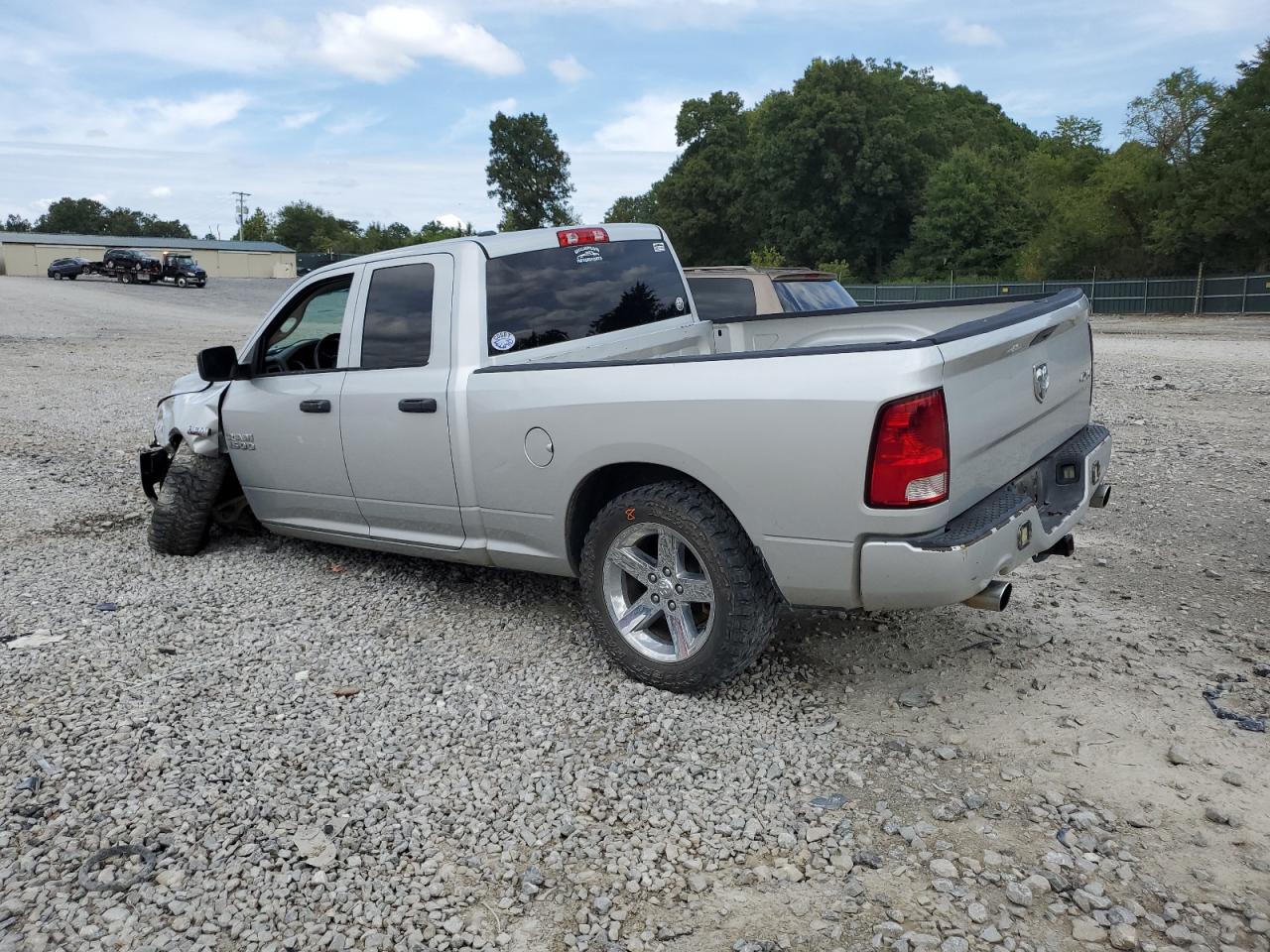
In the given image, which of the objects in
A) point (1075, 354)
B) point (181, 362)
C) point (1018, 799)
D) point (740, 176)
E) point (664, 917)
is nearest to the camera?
point (664, 917)

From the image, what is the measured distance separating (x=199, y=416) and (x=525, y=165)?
103 metres

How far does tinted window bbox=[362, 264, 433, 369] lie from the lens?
191 inches

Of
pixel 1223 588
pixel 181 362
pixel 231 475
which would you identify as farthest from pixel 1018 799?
pixel 181 362

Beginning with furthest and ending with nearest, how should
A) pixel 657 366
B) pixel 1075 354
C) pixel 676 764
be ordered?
pixel 1075 354
pixel 657 366
pixel 676 764

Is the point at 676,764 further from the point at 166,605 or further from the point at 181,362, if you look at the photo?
the point at 181,362

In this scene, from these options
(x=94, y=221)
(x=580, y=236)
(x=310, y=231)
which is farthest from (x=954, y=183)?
(x=94, y=221)

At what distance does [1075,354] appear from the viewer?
14.7 feet

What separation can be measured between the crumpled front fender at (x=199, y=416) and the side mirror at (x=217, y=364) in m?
0.38

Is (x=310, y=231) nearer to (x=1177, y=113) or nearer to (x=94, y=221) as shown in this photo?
(x=94, y=221)

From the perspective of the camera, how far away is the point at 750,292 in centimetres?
940

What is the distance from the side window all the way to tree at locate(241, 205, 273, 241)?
428ft

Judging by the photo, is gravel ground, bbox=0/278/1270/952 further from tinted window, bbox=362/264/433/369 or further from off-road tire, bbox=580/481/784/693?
tinted window, bbox=362/264/433/369

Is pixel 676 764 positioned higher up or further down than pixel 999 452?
further down

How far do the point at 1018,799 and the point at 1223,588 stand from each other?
2631mm
